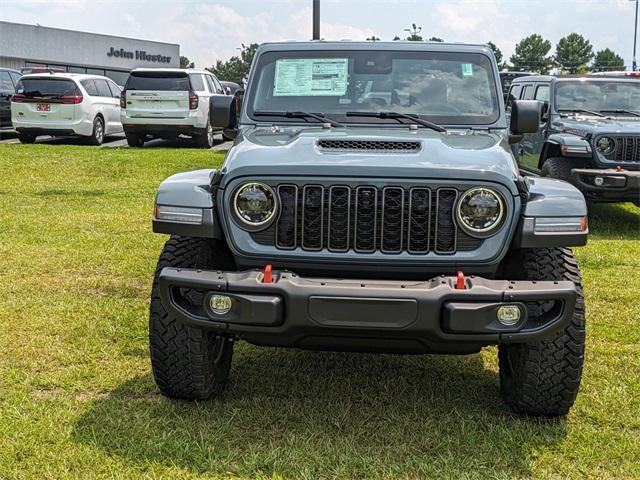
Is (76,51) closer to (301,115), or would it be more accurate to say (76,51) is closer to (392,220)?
(301,115)

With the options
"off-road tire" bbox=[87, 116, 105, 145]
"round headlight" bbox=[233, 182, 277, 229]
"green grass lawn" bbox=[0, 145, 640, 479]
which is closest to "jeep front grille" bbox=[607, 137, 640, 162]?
"green grass lawn" bbox=[0, 145, 640, 479]

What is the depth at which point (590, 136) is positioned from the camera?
9.04 meters

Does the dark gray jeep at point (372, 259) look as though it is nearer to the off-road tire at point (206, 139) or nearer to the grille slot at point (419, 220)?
the grille slot at point (419, 220)

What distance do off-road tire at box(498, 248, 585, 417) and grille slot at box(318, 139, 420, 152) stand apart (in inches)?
29.3

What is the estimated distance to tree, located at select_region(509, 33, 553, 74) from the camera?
286 ft

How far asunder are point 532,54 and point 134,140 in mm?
78827

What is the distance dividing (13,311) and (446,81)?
129 inches

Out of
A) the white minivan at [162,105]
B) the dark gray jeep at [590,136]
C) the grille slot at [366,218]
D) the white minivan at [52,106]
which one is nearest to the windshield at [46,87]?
the white minivan at [52,106]

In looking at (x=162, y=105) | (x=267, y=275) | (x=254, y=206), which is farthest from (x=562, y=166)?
(x=162, y=105)

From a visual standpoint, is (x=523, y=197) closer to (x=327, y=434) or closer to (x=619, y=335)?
(x=327, y=434)

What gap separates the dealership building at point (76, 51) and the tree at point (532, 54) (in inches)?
1698

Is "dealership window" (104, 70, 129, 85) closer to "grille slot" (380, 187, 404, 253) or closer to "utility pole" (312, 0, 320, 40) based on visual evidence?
"utility pole" (312, 0, 320, 40)

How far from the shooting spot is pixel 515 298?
3.21 metres

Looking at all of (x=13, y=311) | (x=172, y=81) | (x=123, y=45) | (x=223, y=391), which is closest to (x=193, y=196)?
(x=223, y=391)
